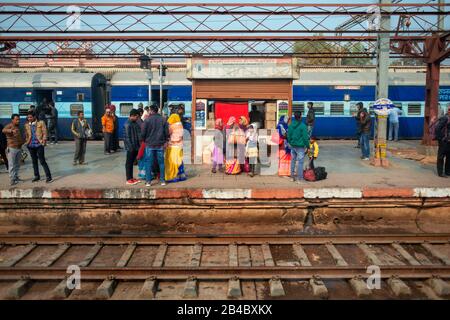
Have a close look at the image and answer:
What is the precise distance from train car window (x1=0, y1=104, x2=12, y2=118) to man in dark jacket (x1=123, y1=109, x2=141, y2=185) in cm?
1317

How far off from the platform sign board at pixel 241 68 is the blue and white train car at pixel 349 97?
28.4ft

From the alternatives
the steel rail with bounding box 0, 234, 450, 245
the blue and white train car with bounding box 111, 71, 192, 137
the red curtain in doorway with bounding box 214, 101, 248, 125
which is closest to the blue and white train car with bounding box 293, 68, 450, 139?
the blue and white train car with bounding box 111, 71, 192, 137

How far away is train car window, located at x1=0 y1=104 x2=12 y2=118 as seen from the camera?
19531 millimetres

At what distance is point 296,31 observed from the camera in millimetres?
13594

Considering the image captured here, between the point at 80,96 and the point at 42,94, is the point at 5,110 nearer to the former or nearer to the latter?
the point at 42,94

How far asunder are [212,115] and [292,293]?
691 cm

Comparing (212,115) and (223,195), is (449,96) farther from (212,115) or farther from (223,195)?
(223,195)

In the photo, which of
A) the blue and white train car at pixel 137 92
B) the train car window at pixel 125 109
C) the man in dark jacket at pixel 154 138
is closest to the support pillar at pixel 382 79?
the man in dark jacket at pixel 154 138

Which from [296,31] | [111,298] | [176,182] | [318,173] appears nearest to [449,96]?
[296,31]

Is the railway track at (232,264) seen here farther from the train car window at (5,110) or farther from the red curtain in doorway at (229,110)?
the train car window at (5,110)

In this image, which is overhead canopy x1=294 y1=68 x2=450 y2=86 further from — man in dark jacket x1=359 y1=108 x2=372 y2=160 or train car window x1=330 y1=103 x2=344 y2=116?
man in dark jacket x1=359 y1=108 x2=372 y2=160

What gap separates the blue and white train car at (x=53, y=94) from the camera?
63.7 feet

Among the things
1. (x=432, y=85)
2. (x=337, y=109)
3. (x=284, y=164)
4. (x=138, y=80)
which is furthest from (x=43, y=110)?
(x=432, y=85)

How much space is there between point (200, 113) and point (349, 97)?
1091 cm
